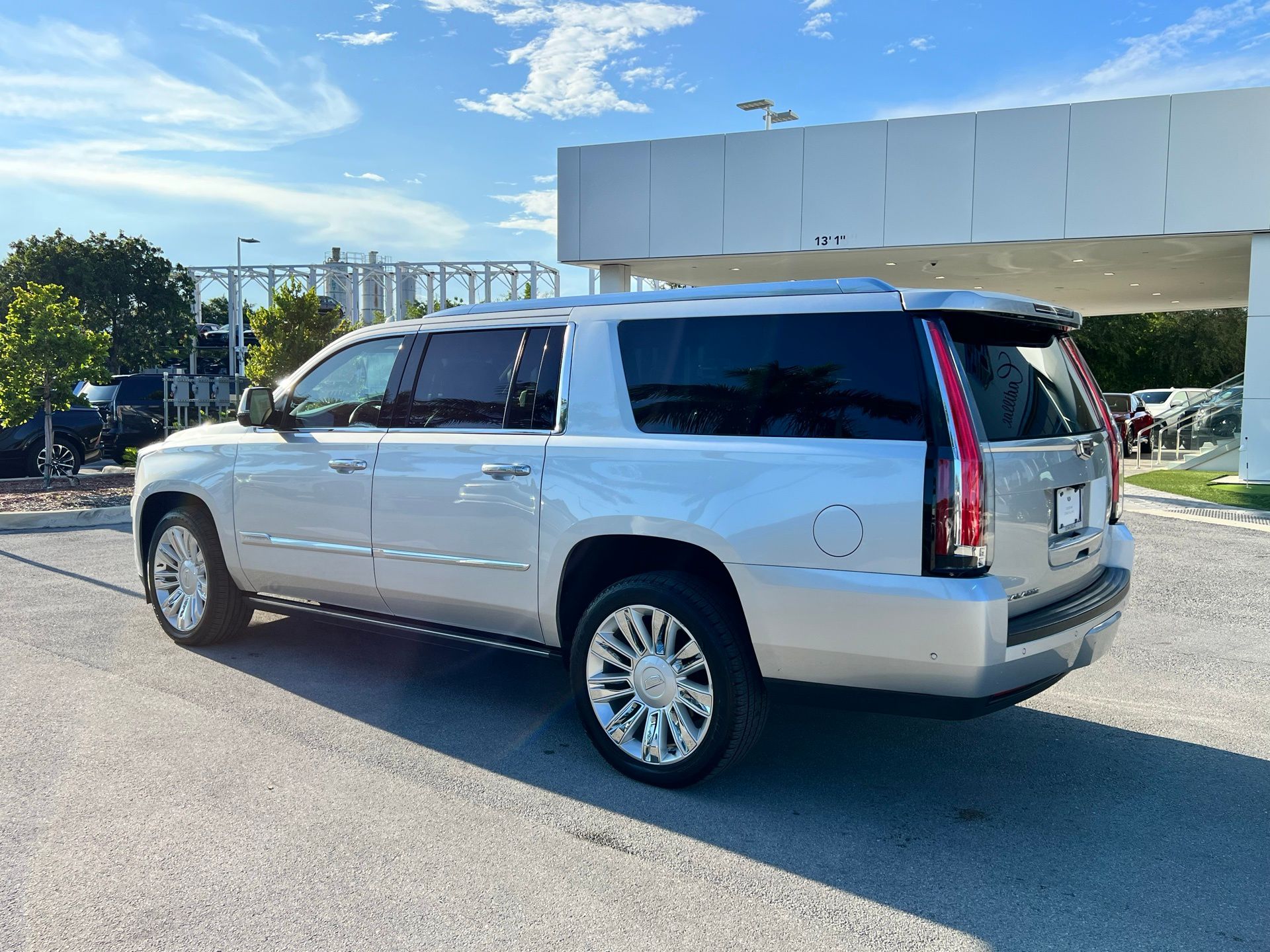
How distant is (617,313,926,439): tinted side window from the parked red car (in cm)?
1956

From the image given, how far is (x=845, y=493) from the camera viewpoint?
3.60 m

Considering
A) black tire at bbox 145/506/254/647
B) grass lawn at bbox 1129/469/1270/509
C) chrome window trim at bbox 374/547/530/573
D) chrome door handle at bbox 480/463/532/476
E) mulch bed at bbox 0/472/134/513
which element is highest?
chrome door handle at bbox 480/463/532/476

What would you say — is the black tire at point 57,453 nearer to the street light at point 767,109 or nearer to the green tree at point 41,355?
the green tree at point 41,355

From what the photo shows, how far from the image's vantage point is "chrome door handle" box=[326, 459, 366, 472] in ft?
16.7

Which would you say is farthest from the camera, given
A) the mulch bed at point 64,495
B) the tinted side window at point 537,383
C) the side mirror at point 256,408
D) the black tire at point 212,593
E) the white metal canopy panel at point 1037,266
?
the white metal canopy panel at point 1037,266

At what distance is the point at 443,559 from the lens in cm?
478

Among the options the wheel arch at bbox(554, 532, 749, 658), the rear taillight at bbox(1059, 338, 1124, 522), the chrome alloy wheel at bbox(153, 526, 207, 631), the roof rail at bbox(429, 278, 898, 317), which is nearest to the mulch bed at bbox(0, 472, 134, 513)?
the chrome alloy wheel at bbox(153, 526, 207, 631)

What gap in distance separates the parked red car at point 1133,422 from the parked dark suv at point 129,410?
64.1 feet

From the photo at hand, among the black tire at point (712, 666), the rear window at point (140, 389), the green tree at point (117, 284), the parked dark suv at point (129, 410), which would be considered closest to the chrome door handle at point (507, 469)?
the black tire at point (712, 666)

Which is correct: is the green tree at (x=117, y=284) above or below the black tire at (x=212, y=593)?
above

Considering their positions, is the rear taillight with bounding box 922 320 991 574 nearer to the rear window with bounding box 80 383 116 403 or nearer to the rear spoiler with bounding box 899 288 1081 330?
the rear spoiler with bounding box 899 288 1081 330

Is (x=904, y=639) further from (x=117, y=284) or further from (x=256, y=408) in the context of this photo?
(x=117, y=284)

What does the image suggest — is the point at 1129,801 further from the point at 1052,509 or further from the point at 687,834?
the point at 687,834

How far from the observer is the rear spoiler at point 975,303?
11.9 ft
